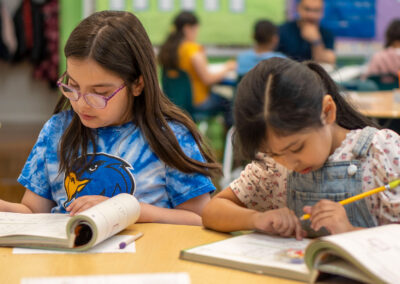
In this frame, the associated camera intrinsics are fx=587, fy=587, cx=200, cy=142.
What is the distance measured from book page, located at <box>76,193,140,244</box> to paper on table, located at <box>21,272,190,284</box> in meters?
0.15

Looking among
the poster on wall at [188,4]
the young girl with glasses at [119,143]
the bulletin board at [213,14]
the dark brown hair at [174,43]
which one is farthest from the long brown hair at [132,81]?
the poster on wall at [188,4]

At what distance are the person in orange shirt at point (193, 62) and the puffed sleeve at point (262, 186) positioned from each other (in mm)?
3364

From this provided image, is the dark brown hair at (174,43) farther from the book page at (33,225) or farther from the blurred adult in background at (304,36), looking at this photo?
the book page at (33,225)

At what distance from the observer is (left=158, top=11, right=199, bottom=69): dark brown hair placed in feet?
15.7

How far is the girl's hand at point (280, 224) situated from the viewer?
1.16 meters

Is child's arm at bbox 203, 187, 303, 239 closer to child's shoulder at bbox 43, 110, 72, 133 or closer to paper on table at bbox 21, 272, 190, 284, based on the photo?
paper on table at bbox 21, 272, 190, 284

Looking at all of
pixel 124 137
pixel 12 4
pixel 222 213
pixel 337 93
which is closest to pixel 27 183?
pixel 124 137

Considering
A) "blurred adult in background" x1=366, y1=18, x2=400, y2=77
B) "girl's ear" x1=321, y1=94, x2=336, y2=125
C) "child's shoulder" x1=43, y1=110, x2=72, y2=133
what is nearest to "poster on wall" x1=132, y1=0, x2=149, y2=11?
"blurred adult in background" x1=366, y1=18, x2=400, y2=77

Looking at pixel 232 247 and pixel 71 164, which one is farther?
pixel 71 164

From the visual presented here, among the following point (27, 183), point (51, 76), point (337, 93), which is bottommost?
point (51, 76)

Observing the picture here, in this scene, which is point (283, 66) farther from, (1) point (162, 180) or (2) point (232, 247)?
(1) point (162, 180)

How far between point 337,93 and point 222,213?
366 millimetres

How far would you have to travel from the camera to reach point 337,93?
1294 millimetres

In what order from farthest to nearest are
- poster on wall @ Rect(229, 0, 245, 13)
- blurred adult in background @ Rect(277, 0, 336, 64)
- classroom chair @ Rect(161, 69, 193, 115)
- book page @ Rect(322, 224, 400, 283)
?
poster on wall @ Rect(229, 0, 245, 13)
blurred adult in background @ Rect(277, 0, 336, 64)
classroom chair @ Rect(161, 69, 193, 115)
book page @ Rect(322, 224, 400, 283)
